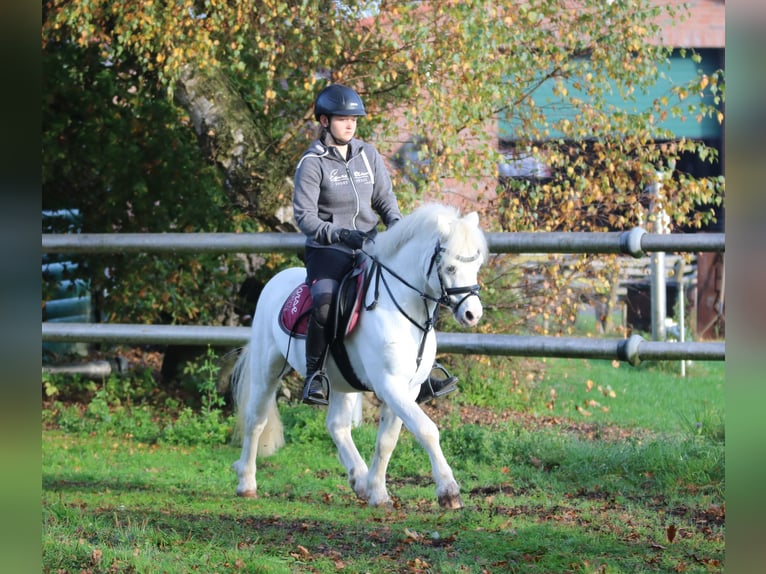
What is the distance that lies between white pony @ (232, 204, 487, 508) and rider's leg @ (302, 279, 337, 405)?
0.17 m

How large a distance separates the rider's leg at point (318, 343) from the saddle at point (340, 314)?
5cm

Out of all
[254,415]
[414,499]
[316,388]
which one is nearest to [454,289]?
[316,388]

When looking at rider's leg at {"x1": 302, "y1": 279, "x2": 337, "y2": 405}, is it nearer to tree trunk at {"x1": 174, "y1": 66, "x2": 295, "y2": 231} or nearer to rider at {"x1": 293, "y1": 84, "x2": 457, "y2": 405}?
rider at {"x1": 293, "y1": 84, "x2": 457, "y2": 405}

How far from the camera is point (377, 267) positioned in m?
5.54

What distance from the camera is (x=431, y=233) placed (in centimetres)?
515

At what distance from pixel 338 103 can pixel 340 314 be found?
1.25 m

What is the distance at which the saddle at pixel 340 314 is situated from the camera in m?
5.54

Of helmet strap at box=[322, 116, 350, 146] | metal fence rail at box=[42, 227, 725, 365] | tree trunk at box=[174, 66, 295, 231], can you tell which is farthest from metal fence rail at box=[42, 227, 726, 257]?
tree trunk at box=[174, 66, 295, 231]

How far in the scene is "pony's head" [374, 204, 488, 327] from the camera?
189 inches

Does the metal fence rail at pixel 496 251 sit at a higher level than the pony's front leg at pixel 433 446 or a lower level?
higher

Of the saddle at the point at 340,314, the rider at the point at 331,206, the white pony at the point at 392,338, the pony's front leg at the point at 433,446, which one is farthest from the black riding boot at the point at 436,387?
the pony's front leg at the point at 433,446

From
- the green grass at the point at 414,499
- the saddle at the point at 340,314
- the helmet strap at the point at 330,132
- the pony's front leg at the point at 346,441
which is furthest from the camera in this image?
the pony's front leg at the point at 346,441

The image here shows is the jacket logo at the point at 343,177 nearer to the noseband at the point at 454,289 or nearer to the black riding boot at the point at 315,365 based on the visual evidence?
the black riding boot at the point at 315,365
